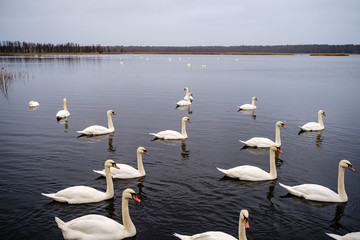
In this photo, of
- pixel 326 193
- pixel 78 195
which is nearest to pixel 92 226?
pixel 78 195

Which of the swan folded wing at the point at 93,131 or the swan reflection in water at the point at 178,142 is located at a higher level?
the swan folded wing at the point at 93,131

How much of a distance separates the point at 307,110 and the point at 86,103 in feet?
53.0

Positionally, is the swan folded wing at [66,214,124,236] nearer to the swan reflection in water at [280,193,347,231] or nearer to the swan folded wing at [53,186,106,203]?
the swan folded wing at [53,186,106,203]

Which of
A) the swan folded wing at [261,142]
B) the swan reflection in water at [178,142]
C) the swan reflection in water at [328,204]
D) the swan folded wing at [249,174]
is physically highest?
the swan folded wing at [261,142]

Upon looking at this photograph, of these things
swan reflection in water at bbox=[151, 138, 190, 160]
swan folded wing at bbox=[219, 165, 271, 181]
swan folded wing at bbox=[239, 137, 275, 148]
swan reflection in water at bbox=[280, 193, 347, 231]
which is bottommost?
swan reflection in water at bbox=[280, 193, 347, 231]

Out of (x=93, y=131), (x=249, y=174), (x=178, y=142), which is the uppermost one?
(x=93, y=131)

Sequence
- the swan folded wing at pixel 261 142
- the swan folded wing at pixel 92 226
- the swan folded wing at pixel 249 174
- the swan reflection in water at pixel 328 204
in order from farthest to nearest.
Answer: the swan folded wing at pixel 261 142 < the swan folded wing at pixel 249 174 < the swan reflection in water at pixel 328 204 < the swan folded wing at pixel 92 226

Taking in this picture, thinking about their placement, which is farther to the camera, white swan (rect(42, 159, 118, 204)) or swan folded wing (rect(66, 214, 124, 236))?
white swan (rect(42, 159, 118, 204))

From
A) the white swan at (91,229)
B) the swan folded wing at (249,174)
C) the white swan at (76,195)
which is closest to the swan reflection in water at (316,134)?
the swan folded wing at (249,174)

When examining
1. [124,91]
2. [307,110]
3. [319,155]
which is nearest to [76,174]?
[319,155]

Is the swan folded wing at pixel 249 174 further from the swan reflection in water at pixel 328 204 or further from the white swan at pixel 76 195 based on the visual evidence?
the white swan at pixel 76 195

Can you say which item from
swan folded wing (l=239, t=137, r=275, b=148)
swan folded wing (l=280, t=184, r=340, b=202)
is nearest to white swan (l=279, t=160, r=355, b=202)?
swan folded wing (l=280, t=184, r=340, b=202)

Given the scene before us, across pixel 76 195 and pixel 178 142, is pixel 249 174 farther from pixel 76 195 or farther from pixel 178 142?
pixel 76 195

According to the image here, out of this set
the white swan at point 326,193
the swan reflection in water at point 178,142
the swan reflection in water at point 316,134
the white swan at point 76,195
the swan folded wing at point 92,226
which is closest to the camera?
the swan folded wing at point 92,226
